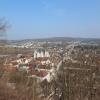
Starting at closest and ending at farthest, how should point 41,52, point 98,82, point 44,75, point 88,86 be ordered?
point 88,86 → point 98,82 → point 44,75 → point 41,52

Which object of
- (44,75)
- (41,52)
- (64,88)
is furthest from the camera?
(41,52)

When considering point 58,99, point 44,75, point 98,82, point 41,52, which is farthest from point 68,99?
point 41,52

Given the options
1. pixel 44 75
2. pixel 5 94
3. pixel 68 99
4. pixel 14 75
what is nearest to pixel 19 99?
pixel 5 94

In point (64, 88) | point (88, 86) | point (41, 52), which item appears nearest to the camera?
point (64, 88)

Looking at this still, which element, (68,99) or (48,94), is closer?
(68,99)

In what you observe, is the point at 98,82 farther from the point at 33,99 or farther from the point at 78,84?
the point at 33,99

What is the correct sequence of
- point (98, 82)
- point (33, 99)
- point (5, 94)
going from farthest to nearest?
point (98, 82) < point (33, 99) < point (5, 94)

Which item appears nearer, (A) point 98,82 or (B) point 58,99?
(B) point 58,99

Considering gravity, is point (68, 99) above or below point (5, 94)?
below

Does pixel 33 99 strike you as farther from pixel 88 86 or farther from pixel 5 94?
pixel 88 86
